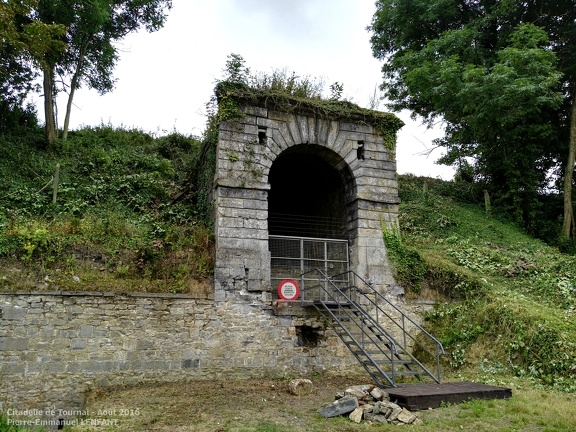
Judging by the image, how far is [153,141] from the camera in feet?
56.8

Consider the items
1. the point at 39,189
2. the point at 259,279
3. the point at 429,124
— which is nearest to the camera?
the point at 259,279

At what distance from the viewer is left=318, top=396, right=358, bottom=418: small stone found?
258 inches

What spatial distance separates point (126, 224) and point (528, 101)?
12474 mm

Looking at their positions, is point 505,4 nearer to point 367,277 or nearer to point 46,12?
point 367,277

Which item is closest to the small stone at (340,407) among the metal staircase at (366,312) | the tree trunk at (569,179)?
the metal staircase at (366,312)

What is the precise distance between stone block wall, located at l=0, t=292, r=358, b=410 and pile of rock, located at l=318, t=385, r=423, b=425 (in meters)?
2.67

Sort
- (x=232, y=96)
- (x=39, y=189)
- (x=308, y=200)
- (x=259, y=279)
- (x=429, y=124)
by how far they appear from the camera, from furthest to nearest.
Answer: (x=429, y=124) → (x=308, y=200) → (x=39, y=189) → (x=232, y=96) → (x=259, y=279)

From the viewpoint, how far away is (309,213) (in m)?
13.7

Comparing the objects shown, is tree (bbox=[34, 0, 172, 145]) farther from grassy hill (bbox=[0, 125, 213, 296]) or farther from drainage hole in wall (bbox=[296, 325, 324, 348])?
drainage hole in wall (bbox=[296, 325, 324, 348])

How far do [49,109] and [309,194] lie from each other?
29.7ft

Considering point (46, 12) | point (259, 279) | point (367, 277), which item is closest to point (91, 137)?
point (46, 12)

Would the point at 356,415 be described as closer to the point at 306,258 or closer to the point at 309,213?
the point at 306,258

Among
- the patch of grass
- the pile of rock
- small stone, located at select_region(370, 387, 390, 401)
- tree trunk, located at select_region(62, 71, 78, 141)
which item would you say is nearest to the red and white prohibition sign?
the patch of grass

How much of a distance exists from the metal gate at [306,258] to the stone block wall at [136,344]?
1.30 m
